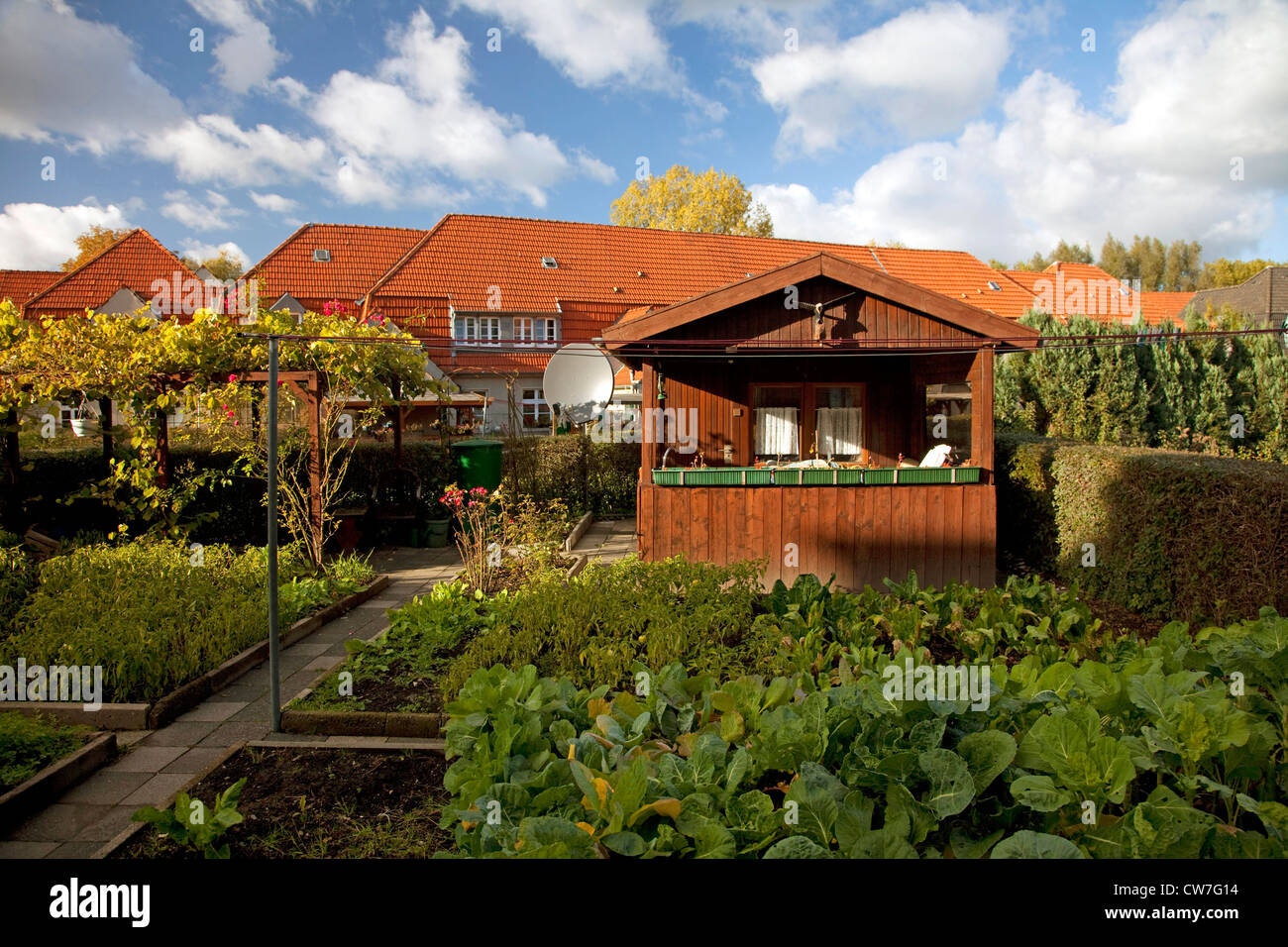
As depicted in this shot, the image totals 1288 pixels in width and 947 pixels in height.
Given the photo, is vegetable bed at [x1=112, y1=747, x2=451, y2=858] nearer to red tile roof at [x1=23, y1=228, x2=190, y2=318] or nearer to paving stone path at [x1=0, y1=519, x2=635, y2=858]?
paving stone path at [x1=0, y1=519, x2=635, y2=858]

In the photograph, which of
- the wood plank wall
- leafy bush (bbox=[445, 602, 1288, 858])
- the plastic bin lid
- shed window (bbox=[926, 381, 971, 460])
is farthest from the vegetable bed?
shed window (bbox=[926, 381, 971, 460])

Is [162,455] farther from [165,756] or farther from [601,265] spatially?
[601,265]

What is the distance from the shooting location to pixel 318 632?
731cm

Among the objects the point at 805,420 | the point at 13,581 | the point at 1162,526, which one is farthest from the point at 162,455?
the point at 1162,526

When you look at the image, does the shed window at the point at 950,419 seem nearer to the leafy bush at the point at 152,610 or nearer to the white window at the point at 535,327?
the leafy bush at the point at 152,610

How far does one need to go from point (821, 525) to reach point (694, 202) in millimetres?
34379

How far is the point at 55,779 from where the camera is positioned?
4.05 meters

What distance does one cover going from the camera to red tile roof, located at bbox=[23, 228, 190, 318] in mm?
27703

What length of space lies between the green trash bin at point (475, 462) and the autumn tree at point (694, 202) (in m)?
29.5

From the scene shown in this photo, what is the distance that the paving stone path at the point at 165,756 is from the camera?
365 centimetres

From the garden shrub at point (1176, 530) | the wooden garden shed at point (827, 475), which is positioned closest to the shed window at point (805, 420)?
the wooden garden shed at point (827, 475)

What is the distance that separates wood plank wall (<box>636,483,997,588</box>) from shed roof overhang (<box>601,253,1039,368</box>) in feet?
5.31

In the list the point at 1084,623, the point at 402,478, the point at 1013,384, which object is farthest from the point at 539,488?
the point at 1084,623
